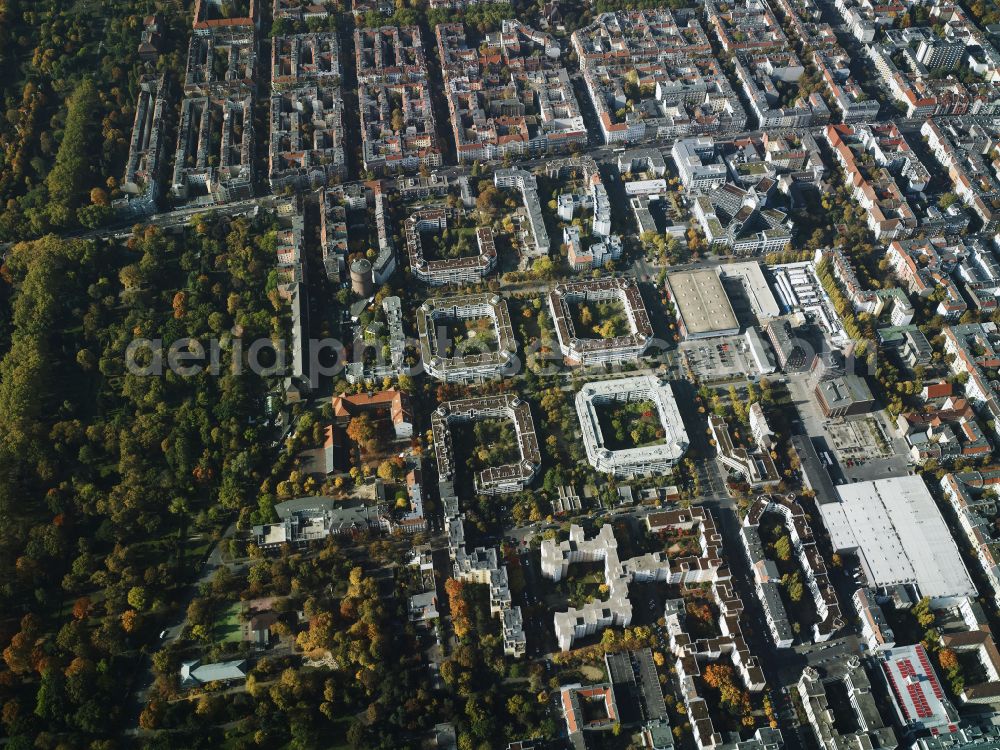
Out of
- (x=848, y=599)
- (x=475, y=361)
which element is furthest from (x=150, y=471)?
(x=848, y=599)

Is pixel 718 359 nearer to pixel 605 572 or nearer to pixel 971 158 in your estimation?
pixel 605 572

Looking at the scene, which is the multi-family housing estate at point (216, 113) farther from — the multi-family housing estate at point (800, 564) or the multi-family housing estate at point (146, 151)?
the multi-family housing estate at point (800, 564)

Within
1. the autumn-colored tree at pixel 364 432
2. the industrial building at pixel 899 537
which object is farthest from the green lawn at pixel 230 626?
the industrial building at pixel 899 537

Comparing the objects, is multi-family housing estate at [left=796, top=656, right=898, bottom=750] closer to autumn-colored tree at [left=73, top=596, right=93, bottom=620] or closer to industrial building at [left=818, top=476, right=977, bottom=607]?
industrial building at [left=818, top=476, right=977, bottom=607]

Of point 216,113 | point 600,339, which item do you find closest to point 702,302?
point 600,339

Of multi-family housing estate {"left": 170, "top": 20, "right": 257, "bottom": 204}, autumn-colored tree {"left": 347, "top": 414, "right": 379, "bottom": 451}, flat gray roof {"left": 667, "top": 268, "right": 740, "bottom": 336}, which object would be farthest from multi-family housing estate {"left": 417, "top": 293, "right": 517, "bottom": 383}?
multi-family housing estate {"left": 170, "top": 20, "right": 257, "bottom": 204}

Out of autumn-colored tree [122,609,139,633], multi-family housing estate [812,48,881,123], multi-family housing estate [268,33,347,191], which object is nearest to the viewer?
autumn-colored tree [122,609,139,633]
